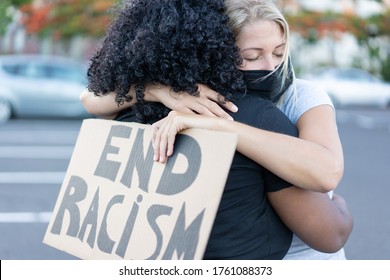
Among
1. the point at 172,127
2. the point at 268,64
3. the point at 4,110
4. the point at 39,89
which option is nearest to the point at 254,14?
the point at 268,64

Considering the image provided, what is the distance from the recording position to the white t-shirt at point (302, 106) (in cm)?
224

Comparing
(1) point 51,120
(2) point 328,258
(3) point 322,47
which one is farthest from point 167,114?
(3) point 322,47

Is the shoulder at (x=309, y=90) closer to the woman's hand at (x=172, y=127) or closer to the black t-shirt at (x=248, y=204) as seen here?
the black t-shirt at (x=248, y=204)

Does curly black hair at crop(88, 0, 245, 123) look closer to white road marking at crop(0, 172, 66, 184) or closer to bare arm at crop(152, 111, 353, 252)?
bare arm at crop(152, 111, 353, 252)

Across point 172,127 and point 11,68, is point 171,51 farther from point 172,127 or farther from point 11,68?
point 11,68

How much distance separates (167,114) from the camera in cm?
217

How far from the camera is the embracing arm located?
2.03 meters

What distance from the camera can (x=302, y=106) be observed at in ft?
7.41

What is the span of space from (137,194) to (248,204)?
0.30 m

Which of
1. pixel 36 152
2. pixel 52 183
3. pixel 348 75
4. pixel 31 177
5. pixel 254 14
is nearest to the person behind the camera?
pixel 254 14

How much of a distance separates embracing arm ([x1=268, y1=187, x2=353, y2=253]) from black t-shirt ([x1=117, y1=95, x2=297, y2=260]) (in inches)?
1.3

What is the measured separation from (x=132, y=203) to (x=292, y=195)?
43 centimetres

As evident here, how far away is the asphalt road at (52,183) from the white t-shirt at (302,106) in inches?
146

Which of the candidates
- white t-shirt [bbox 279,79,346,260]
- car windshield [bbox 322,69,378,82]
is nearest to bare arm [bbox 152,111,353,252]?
white t-shirt [bbox 279,79,346,260]
